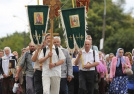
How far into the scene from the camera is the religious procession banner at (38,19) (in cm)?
1281

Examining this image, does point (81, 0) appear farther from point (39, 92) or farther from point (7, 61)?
point (39, 92)

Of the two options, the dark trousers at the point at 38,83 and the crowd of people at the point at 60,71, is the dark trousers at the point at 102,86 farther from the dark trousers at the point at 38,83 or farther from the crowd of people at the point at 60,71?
the dark trousers at the point at 38,83

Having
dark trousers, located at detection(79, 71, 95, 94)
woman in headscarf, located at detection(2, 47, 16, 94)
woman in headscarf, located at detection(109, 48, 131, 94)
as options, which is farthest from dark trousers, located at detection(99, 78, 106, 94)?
dark trousers, located at detection(79, 71, 95, 94)

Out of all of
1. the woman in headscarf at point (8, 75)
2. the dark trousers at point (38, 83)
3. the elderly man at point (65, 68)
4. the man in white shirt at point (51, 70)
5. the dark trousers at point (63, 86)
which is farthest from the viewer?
the woman in headscarf at point (8, 75)

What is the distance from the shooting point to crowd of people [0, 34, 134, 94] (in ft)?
39.0

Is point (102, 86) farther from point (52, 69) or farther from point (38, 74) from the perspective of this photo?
point (52, 69)

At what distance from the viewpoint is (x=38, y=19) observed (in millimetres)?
12906

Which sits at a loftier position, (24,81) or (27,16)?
(27,16)

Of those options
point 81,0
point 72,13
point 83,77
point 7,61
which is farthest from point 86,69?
point 7,61

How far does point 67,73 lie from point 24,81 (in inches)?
91.7

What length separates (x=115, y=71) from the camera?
647 inches

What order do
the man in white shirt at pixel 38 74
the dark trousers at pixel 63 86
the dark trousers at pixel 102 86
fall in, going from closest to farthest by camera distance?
the man in white shirt at pixel 38 74
the dark trousers at pixel 63 86
the dark trousers at pixel 102 86

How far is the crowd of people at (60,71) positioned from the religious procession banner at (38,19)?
1.23 ft

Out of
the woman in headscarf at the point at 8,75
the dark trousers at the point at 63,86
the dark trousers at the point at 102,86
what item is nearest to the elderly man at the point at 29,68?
the dark trousers at the point at 63,86
